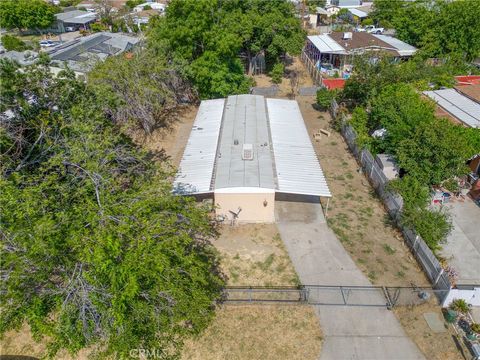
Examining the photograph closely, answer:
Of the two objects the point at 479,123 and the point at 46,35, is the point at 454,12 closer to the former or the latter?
the point at 479,123

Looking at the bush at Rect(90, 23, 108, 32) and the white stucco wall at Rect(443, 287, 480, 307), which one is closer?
the white stucco wall at Rect(443, 287, 480, 307)

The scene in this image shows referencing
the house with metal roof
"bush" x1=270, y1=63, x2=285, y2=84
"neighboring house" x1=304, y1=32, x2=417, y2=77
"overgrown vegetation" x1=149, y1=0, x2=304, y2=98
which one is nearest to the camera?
the house with metal roof

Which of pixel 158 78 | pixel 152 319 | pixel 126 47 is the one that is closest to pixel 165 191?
pixel 152 319

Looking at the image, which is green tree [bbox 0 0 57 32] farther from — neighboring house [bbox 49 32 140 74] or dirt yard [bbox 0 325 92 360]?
dirt yard [bbox 0 325 92 360]

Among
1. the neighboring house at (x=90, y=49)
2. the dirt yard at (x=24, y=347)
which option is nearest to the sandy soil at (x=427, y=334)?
the dirt yard at (x=24, y=347)

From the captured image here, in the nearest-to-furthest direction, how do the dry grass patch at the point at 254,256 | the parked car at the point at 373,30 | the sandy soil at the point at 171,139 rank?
the dry grass patch at the point at 254,256 < the sandy soil at the point at 171,139 < the parked car at the point at 373,30

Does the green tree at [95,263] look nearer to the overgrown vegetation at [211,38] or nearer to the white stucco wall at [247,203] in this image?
the white stucco wall at [247,203]

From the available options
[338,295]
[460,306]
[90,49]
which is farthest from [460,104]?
[90,49]

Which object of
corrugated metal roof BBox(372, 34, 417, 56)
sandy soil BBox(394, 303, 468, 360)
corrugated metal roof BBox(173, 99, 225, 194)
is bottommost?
sandy soil BBox(394, 303, 468, 360)

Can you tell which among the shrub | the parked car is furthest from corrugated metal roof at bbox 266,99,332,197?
the parked car
